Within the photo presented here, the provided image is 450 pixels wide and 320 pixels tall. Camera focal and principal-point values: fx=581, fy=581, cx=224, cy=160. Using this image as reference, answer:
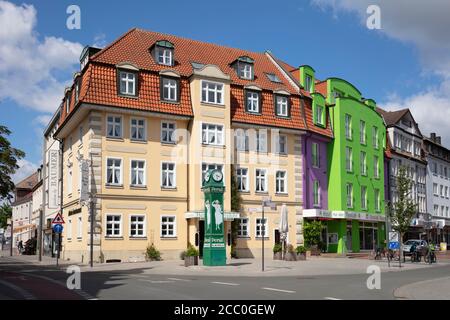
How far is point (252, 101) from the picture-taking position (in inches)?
1644

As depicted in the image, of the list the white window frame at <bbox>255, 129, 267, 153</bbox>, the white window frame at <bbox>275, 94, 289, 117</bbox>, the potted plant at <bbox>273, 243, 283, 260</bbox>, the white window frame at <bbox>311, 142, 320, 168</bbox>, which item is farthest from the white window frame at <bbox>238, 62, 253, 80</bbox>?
the potted plant at <bbox>273, 243, 283, 260</bbox>

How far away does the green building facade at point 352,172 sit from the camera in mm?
47531

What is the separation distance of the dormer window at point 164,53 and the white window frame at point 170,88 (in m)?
1.54

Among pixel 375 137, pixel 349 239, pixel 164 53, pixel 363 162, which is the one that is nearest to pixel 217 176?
pixel 164 53

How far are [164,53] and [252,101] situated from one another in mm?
7209

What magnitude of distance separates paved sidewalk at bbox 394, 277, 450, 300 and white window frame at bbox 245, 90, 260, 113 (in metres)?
22.9

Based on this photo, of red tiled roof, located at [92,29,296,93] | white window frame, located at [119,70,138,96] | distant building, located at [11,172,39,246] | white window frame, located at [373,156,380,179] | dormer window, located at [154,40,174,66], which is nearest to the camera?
white window frame, located at [119,70,138,96]

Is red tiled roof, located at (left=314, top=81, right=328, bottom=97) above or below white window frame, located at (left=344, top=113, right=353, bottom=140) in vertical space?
above

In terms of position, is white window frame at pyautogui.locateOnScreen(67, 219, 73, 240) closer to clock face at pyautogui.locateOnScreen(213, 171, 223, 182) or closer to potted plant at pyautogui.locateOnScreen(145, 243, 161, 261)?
potted plant at pyautogui.locateOnScreen(145, 243, 161, 261)

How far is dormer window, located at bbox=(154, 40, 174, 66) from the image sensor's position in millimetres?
38844

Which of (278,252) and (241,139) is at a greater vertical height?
(241,139)

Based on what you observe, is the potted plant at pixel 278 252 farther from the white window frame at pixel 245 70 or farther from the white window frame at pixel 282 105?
the white window frame at pixel 245 70

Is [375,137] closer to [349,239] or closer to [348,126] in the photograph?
[348,126]
